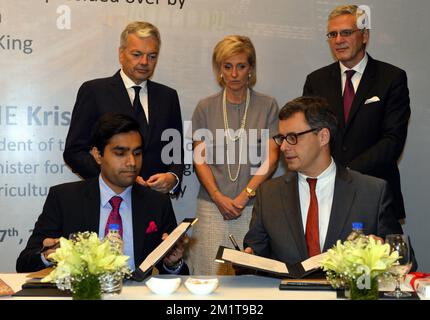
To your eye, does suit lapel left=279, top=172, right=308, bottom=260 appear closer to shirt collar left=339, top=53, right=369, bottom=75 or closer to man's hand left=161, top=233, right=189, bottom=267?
man's hand left=161, top=233, right=189, bottom=267

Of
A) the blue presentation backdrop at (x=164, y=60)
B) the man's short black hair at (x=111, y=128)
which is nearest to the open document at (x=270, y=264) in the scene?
the man's short black hair at (x=111, y=128)

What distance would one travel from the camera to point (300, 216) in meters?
3.87

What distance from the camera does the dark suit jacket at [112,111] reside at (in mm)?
5094

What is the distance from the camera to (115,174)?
4.02 metres

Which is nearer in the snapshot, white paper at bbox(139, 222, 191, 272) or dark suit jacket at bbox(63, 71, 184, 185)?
white paper at bbox(139, 222, 191, 272)

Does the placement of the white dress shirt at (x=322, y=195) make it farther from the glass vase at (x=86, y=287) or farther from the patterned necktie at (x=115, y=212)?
the glass vase at (x=86, y=287)

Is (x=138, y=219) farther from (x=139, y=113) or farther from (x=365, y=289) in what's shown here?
(x=365, y=289)

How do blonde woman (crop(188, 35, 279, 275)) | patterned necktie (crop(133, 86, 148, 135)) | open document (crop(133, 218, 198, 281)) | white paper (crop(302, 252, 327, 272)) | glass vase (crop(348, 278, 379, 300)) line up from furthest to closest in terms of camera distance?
blonde woman (crop(188, 35, 279, 275))
patterned necktie (crop(133, 86, 148, 135))
white paper (crop(302, 252, 327, 272))
open document (crop(133, 218, 198, 281))
glass vase (crop(348, 278, 379, 300))

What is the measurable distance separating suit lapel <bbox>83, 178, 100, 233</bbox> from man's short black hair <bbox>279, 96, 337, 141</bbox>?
1.11 m

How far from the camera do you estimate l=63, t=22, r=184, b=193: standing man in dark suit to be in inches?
201

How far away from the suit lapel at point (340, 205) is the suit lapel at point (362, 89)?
1.23 m

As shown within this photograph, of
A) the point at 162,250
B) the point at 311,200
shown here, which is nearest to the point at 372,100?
the point at 311,200

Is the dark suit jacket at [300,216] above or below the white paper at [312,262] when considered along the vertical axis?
above

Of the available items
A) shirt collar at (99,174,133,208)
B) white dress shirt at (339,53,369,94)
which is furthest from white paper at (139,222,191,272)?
white dress shirt at (339,53,369,94)
